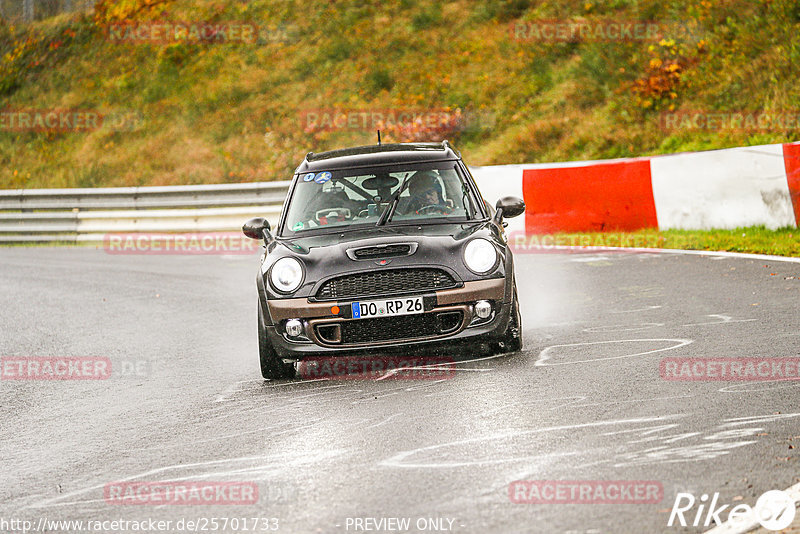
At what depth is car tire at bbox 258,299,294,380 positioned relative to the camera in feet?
25.5

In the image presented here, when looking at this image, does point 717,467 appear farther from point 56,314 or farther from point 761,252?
point 56,314

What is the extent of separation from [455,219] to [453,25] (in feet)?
76.4

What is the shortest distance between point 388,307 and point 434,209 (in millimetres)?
1321

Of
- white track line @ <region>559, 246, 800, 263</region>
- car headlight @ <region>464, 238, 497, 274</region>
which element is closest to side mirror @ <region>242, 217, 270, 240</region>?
car headlight @ <region>464, 238, 497, 274</region>

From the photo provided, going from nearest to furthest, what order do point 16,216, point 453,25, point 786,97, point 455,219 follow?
point 455,219
point 786,97
point 16,216
point 453,25

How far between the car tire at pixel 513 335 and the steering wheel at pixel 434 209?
0.96m

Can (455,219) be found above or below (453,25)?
below

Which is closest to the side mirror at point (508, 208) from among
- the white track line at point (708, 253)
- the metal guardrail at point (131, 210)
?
the white track line at point (708, 253)

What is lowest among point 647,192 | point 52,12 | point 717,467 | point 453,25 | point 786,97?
point 717,467

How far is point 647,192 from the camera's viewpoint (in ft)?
51.8

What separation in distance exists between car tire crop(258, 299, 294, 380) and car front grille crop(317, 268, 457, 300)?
0.50m

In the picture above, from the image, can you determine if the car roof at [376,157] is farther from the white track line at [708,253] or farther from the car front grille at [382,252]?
the white track line at [708,253]

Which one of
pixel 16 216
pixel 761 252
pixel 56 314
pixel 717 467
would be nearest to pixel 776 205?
pixel 761 252

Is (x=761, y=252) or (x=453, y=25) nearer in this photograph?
(x=761, y=252)
